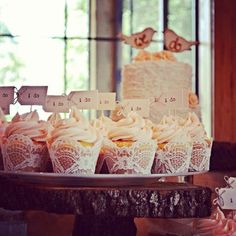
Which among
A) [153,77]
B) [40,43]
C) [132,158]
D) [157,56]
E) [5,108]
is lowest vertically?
[132,158]

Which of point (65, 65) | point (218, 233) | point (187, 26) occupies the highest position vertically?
point (187, 26)

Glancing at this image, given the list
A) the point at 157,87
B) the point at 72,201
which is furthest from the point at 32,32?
the point at 72,201

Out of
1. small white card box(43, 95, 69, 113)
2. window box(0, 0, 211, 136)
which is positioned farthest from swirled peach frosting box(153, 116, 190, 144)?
window box(0, 0, 211, 136)

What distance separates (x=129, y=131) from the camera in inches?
53.1

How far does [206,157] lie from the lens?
1.45m

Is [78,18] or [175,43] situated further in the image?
[78,18]

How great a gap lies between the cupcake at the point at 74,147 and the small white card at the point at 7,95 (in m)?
0.18

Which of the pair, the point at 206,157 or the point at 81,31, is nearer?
the point at 206,157

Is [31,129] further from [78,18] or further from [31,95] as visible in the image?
[78,18]

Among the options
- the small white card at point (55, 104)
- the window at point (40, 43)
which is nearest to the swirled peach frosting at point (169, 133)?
the small white card at point (55, 104)

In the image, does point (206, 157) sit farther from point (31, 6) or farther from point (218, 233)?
point (31, 6)

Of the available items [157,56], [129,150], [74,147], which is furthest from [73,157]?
[157,56]

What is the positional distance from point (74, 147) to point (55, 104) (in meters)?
0.19

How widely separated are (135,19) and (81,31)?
1.43 ft
